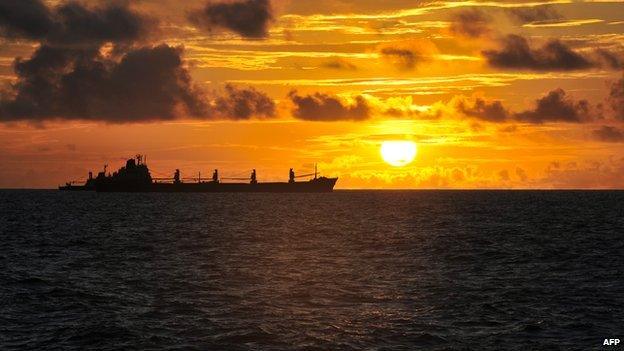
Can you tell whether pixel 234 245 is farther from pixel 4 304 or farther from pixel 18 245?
pixel 4 304

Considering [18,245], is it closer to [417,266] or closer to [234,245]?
[234,245]

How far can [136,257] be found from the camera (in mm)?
58125

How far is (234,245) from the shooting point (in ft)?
227

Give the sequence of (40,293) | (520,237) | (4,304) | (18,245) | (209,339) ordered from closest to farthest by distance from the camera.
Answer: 1. (209,339)
2. (4,304)
3. (40,293)
4. (18,245)
5. (520,237)

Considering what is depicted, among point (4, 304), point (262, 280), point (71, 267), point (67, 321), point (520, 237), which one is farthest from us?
point (520, 237)

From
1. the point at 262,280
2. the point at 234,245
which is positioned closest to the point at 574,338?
the point at 262,280

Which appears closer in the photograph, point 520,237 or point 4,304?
point 4,304

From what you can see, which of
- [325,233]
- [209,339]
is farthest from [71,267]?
[325,233]

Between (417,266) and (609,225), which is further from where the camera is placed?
(609,225)

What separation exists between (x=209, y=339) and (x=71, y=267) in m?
26.1

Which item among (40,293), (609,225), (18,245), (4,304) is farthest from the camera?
(609,225)

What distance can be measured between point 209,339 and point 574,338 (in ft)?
45.2

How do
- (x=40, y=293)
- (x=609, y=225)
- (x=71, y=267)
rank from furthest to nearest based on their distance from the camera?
(x=609, y=225) → (x=71, y=267) → (x=40, y=293)

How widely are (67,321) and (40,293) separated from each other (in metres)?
7.95
